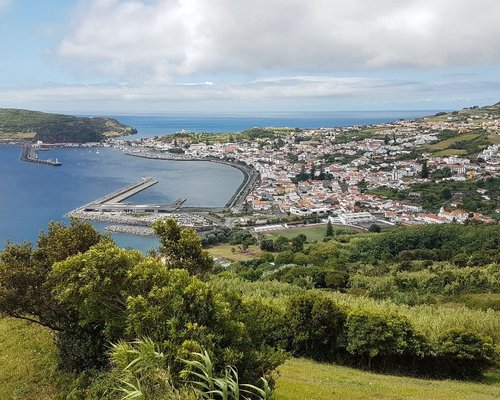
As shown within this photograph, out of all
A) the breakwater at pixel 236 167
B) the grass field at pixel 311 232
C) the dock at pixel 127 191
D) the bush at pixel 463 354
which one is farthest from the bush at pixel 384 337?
the dock at pixel 127 191

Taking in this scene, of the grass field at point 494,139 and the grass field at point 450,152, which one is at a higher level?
the grass field at point 494,139

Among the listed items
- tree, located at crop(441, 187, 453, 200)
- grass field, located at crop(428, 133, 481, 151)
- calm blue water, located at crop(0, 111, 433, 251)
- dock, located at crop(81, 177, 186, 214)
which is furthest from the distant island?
tree, located at crop(441, 187, 453, 200)

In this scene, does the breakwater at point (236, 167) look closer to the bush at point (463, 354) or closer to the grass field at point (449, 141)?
the grass field at point (449, 141)

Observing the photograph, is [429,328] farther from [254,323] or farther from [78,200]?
[78,200]

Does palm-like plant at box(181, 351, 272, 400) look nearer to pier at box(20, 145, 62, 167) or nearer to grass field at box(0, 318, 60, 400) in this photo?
grass field at box(0, 318, 60, 400)

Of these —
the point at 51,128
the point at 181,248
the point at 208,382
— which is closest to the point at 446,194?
the point at 181,248
